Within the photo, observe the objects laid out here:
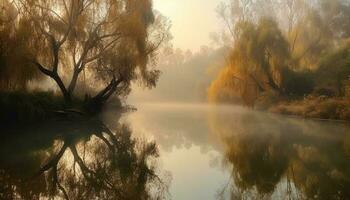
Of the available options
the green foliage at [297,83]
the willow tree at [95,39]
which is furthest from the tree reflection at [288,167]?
the green foliage at [297,83]

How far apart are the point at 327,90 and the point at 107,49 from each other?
15323mm

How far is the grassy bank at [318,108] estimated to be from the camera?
72.2 feet

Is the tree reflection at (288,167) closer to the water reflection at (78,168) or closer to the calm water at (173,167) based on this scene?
the calm water at (173,167)

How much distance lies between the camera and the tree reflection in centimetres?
645

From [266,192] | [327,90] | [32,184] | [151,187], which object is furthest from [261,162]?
[327,90]

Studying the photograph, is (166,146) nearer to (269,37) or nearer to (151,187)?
(151,187)

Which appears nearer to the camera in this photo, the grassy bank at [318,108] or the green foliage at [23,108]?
the green foliage at [23,108]

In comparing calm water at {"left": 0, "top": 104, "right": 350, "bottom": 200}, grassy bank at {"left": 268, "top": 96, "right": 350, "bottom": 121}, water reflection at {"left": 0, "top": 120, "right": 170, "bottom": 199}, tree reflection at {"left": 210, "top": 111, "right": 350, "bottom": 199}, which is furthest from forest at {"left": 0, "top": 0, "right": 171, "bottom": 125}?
grassy bank at {"left": 268, "top": 96, "right": 350, "bottom": 121}

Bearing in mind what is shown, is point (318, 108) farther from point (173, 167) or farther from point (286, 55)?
point (173, 167)

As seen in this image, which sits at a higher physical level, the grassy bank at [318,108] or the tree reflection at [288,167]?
the grassy bank at [318,108]

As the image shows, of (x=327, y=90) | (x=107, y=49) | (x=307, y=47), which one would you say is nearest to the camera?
(x=107, y=49)

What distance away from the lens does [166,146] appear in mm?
12758

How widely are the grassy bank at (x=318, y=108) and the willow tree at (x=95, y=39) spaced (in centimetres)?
931

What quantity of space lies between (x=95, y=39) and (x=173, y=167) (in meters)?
13.7
